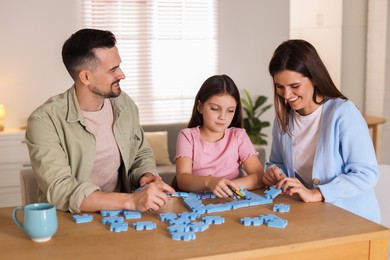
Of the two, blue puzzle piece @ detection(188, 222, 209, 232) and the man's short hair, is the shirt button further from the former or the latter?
the man's short hair

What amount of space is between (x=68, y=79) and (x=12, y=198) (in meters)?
1.40

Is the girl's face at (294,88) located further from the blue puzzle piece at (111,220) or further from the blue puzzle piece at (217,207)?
the blue puzzle piece at (111,220)

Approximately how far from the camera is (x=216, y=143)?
2.72 metres

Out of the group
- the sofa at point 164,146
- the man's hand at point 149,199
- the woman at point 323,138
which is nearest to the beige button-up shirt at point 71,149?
the man's hand at point 149,199

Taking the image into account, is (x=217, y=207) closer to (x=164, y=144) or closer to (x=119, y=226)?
(x=119, y=226)

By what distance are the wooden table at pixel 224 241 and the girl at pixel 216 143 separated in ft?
1.91

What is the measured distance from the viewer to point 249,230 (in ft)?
6.38

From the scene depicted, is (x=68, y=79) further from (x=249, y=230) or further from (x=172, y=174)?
(x=249, y=230)

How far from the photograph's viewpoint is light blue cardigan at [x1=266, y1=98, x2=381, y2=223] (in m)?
2.40

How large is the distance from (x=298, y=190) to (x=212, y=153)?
1.82 feet

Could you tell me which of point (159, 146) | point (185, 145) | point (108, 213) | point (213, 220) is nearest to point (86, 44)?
point (185, 145)

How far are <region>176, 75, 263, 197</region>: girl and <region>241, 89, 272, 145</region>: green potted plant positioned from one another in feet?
13.0

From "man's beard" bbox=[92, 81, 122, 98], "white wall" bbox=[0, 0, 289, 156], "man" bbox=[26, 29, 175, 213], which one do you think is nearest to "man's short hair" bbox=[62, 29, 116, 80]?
"man" bbox=[26, 29, 175, 213]

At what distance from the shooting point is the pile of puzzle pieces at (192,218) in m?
1.93
